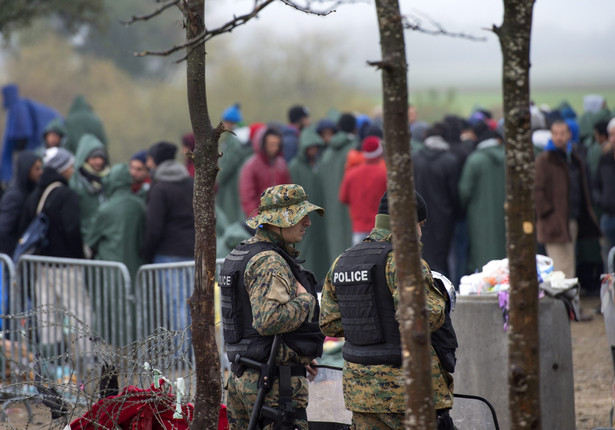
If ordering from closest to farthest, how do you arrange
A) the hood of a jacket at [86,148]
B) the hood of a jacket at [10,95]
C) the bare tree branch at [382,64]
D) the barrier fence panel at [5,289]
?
the bare tree branch at [382,64]
the barrier fence panel at [5,289]
the hood of a jacket at [86,148]
the hood of a jacket at [10,95]

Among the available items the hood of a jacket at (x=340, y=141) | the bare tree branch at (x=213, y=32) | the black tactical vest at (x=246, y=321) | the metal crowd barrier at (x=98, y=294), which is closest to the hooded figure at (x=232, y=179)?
the hood of a jacket at (x=340, y=141)

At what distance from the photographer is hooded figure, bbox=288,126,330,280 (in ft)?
37.5

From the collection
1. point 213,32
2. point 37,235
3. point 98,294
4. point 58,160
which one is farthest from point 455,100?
point 213,32

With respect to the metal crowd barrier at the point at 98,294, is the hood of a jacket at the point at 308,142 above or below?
above

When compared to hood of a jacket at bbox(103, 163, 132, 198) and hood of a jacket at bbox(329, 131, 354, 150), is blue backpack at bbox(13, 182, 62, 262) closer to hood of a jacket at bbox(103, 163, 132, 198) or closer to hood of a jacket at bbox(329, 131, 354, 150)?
hood of a jacket at bbox(103, 163, 132, 198)

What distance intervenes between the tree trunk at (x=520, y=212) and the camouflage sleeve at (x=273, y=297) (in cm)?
142

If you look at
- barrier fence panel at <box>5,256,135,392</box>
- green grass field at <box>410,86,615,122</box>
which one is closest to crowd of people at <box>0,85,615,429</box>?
barrier fence panel at <box>5,256,135,392</box>

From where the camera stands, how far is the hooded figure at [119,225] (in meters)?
8.24

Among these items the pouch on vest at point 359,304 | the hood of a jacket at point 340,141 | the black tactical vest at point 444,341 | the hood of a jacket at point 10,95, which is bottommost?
the black tactical vest at point 444,341

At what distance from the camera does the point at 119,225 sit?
324 inches

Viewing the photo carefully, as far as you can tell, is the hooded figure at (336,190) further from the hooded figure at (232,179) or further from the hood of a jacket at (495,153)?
the hood of a jacket at (495,153)

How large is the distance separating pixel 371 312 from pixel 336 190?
7.31m

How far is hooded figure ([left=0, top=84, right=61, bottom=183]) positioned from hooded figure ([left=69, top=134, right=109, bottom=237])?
4.55 meters

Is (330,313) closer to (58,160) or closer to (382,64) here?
(382,64)
